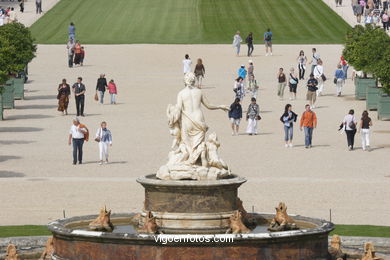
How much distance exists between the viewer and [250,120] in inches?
1981

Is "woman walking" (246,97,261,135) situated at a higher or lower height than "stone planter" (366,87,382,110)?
lower

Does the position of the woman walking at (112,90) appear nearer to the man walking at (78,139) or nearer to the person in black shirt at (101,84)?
the person in black shirt at (101,84)

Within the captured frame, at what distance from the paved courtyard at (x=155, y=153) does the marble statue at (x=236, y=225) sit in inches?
274

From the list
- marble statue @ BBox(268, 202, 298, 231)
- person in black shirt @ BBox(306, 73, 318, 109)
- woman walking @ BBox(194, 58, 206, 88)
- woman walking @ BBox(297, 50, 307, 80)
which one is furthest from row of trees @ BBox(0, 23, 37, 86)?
marble statue @ BBox(268, 202, 298, 231)

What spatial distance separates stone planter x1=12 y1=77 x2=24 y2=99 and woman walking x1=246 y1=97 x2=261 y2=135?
48.6 feet

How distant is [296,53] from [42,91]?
59.4ft

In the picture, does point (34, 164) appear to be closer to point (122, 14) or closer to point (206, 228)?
point (206, 228)

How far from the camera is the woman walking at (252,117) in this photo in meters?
49.9

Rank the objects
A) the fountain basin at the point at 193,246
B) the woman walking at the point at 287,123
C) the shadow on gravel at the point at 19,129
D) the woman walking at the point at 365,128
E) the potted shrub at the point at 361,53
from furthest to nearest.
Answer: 1. the potted shrub at the point at 361,53
2. the shadow on gravel at the point at 19,129
3. the woman walking at the point at 287,123
4. the woman walking at the point at 365,128
5. the fountain basin at the point at 193,246

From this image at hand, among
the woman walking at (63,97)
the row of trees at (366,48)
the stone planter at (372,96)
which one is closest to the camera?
the woman walking at (63,97)

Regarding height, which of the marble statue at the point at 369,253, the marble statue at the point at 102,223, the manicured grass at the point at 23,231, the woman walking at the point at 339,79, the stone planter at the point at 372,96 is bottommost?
the manicured grass at the point at 23,231

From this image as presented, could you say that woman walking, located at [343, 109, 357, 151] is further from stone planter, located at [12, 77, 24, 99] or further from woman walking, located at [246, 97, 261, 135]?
stone planter, located at [12, 77, 24, 99]

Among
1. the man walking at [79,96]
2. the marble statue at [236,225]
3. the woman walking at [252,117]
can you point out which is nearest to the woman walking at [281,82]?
the man walking at [79,96]

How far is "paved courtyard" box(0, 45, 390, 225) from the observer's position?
35.9 metres
